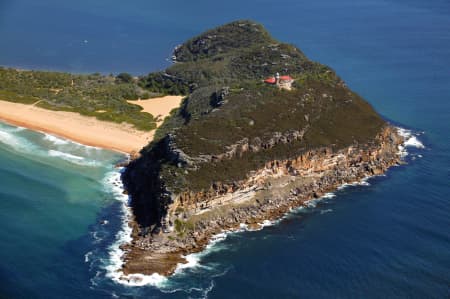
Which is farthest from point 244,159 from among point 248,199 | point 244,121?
point 244,121

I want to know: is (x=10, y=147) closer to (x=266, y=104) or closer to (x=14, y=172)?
(x=14, y=172)

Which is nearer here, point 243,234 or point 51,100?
point 243,234

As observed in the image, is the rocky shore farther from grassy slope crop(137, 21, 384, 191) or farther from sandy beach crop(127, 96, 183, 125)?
sandy beach crop(127, 96, 183, 125)

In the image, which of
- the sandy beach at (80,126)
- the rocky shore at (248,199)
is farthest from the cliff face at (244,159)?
the sandy beach at (80,126)

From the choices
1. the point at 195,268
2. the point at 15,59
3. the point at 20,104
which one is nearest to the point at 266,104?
the point at 195,268

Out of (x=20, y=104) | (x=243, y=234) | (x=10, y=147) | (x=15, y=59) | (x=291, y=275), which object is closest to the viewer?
(x=291, y=275)

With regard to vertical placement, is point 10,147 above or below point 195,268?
above

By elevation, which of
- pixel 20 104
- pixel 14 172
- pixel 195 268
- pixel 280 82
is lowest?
pixel 195 268
